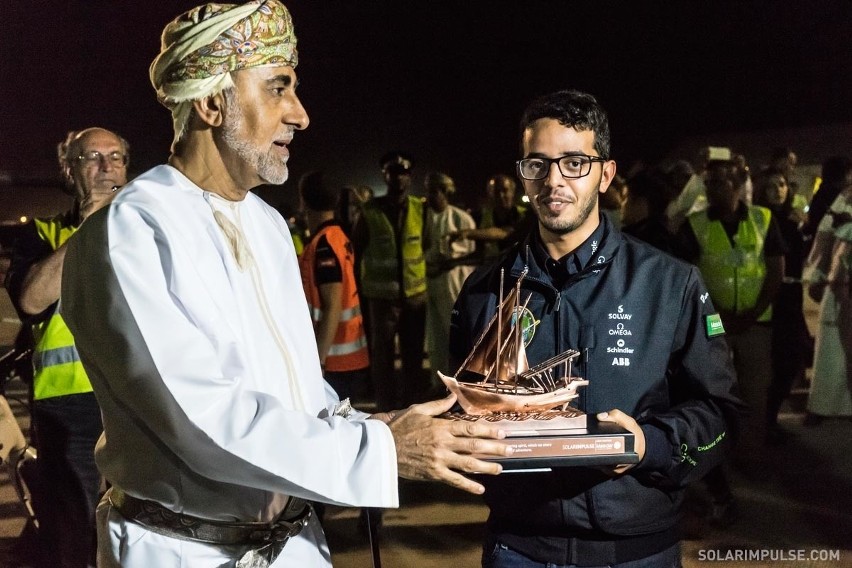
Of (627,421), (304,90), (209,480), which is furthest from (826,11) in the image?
(209,480)

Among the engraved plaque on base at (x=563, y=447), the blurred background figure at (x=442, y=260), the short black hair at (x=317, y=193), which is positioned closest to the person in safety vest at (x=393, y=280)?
the blurred background figure at (x=442, y=260)

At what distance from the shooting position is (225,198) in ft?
5.91

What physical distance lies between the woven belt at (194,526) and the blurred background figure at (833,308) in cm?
460

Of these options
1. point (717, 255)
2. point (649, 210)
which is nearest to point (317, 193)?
point (649, 210)

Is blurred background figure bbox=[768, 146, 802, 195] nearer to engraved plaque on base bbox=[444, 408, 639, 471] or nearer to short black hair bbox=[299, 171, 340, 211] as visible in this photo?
short black hair bbox=[299, 171, 340, 211]

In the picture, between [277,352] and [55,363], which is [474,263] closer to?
[55,363]

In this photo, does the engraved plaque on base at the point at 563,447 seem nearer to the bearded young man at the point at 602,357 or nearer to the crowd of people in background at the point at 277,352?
the crowd of people in background at the point at 277,352

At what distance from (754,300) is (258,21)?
379 cm

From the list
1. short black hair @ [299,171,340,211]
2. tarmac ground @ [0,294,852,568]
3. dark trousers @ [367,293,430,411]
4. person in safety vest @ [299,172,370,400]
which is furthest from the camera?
dark trousers @ [367,293,430,411]

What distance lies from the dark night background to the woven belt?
3.45 m

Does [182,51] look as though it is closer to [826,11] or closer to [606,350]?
[606,350]

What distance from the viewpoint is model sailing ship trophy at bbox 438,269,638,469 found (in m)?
1.63

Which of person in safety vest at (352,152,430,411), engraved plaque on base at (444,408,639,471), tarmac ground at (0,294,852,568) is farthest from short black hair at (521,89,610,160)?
person in safety vest at (352,152,430,411)

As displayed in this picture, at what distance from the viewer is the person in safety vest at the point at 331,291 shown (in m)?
4.29
